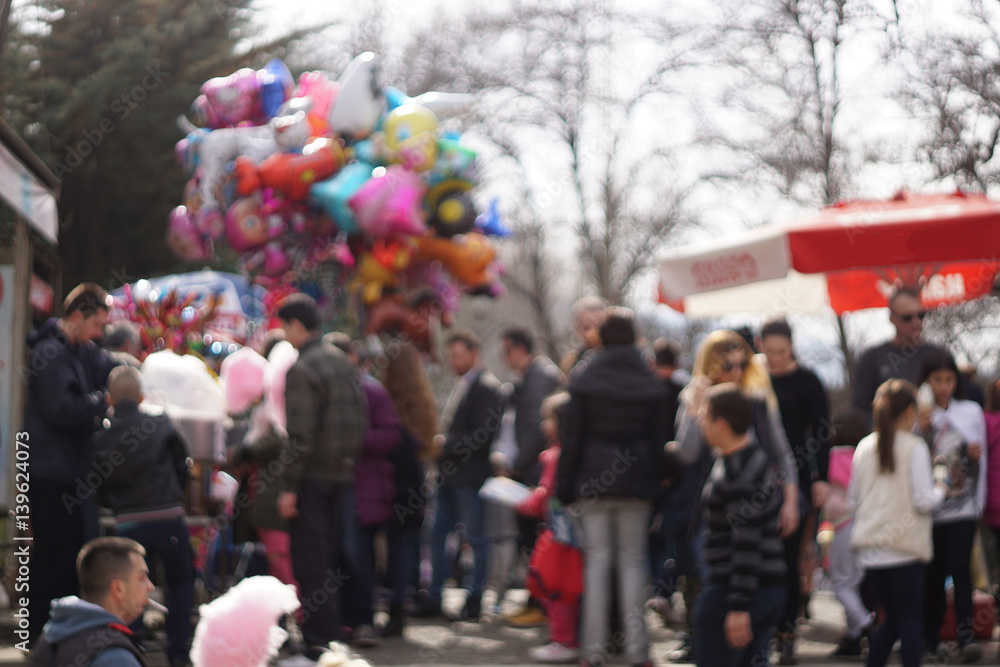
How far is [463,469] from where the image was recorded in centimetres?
913

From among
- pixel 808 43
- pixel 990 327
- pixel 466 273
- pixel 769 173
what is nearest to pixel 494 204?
pixel 466 273

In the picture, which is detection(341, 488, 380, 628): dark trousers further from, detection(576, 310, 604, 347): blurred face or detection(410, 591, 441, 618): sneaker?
detection(576, 310, 604, 347): blurred face

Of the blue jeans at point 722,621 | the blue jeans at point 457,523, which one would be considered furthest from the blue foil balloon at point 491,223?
the blue jeans at point 722,621

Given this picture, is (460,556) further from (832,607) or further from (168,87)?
(168,87)

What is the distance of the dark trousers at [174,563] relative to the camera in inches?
251

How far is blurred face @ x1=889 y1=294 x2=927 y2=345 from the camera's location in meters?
7.32

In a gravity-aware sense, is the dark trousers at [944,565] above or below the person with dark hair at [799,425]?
below

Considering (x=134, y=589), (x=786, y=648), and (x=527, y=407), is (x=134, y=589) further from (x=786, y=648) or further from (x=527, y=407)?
(x=527, y=407)

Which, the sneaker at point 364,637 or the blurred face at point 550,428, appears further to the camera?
the blurred face at point 550,428

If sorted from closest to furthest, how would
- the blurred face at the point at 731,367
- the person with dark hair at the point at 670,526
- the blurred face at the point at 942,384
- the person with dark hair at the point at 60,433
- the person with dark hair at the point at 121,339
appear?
the blurred face at the point at 731,367, the person with dark hair at the point at 60,433, the blurred face at the point at 942,384, the person with dark hair at the point at 670,526, the person with dark hair at the point at 121,339

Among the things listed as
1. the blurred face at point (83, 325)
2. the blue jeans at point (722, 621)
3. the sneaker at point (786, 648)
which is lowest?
the sneaker at point (786, 648)

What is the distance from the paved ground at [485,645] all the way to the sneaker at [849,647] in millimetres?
113

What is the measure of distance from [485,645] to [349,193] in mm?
3585

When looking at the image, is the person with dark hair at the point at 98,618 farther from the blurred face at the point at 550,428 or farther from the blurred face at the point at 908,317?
the blurred face at the point at 908,317
